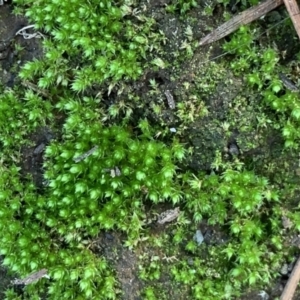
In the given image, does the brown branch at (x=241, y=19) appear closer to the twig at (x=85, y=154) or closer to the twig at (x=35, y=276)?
the twig at (x=85, y=154)

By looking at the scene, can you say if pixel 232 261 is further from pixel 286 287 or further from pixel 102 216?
pixel 102 216

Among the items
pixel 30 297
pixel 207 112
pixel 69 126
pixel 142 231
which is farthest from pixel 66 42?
pixel 30 297

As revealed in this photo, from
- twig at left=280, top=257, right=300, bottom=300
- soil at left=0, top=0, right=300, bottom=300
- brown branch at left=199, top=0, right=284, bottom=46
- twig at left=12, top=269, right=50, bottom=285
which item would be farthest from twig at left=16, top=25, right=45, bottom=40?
twig at left=280, top=257, right=300, bottom=300

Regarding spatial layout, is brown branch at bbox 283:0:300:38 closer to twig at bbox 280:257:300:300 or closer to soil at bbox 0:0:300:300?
soil at bbox 0:0:300:300

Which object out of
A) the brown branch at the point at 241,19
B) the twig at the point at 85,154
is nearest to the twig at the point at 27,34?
the twig at the point at 85,154

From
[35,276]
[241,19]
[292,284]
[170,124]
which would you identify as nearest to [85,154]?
[170,124]

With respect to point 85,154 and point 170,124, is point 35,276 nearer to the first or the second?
point 85,154
